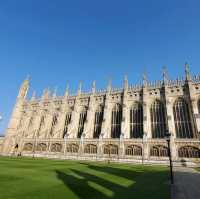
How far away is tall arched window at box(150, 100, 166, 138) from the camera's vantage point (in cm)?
3344

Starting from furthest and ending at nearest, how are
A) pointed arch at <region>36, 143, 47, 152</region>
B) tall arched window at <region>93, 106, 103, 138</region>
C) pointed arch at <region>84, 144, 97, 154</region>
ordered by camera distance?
pointed arch at <region>36, 143, 47, 152</region>
tall arched window at <region>93, 106, 103, 138</region>
pointed arch at <region>84, 144, 97, 154</region>

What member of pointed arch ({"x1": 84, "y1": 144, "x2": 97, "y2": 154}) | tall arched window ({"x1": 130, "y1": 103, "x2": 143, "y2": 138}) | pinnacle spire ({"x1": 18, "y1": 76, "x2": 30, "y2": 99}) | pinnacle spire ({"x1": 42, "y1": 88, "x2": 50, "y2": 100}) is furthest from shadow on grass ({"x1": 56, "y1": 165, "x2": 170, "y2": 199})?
pinnacle spire ({"x1": 18, "y1": 76, "x2": 30, "y2": 99})

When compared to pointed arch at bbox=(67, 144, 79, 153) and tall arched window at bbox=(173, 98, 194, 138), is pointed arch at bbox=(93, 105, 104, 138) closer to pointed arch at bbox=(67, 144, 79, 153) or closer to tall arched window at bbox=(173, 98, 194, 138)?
pointed arch at bbox=(67, 144, 79, 153)

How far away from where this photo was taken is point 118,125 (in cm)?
3841

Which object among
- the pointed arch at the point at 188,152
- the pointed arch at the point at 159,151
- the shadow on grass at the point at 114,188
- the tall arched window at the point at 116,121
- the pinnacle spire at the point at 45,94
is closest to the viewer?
the shadow on grass at the point at 114,188

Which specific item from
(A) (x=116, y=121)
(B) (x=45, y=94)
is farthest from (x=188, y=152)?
(B) (x=45, y=94)

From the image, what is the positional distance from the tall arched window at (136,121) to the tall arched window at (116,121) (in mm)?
3012

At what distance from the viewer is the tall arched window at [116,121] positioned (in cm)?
3755

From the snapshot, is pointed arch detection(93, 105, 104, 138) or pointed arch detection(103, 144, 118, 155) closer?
pointed arch detection(103, 144, 118, 155)

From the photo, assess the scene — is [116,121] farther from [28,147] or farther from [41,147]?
[28,147]

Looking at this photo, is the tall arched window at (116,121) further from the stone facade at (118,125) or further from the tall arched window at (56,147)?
the tall arched window at (56,147)

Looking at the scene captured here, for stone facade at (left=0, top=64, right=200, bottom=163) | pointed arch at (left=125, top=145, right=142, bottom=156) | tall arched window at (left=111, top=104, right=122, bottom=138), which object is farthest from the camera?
tall arched window at (left=111, top=104, right=122, bottom=138)

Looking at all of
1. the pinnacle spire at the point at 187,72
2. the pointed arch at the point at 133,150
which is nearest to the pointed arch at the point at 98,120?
the pointed arch at the point at 133,150

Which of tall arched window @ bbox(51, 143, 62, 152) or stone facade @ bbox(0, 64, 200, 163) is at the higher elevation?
stone facade @ bbox(0, 64, 200, 163)
